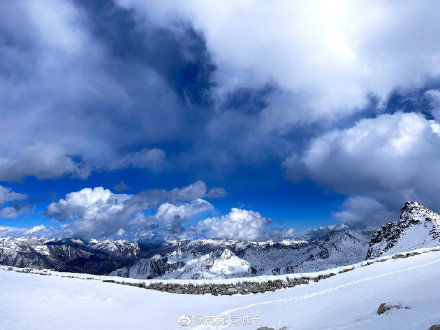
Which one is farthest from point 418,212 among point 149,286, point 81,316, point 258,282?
point 81,316

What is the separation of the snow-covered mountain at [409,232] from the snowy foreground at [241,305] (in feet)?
158

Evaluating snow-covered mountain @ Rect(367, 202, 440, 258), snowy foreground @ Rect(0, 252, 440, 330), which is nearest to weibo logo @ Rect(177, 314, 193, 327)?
snowy foreground @ Rect(0, 252, 440, 330)

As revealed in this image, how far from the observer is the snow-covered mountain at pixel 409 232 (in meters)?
57.7

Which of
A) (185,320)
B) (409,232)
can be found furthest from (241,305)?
(409,232)

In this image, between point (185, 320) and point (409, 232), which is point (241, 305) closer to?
point (185, 320)

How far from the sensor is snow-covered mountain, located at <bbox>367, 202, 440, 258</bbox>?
57.7 m

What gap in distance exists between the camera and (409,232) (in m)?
66.6

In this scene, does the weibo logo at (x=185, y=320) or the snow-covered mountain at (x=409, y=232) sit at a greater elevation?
the snow-covered mountain at (x=409, y=232)

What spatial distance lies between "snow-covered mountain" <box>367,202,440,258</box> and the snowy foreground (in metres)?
48.1

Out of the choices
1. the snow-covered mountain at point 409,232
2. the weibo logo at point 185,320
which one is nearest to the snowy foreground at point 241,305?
the weibo logo at point 185,320

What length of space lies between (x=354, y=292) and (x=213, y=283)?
12233mm

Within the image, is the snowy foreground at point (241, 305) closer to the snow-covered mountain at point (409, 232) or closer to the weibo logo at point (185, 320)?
the weibo logo at point (185, 320)

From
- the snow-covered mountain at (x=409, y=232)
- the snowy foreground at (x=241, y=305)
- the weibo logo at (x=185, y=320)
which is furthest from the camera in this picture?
the snow-covered mountain at (x=409, y=232)

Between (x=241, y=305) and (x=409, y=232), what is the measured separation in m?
70.5
